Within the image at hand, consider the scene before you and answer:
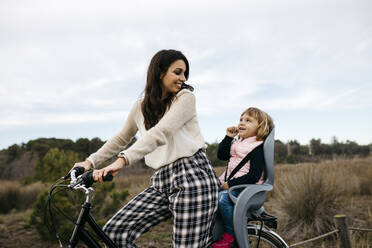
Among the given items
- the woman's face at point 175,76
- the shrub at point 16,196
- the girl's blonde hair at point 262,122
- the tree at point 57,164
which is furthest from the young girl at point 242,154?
the shrub at point 16,196

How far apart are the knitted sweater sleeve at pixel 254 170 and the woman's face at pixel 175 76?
2.43 feet

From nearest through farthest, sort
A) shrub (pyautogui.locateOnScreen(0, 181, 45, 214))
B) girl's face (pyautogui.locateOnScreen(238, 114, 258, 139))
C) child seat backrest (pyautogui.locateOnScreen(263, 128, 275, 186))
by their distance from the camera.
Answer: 1. child seat backrest (pyautogui.locateOnScreen(263, 128, 275, 186))
2. girl's face (pyautogui.locateOnScreen(238, 114, 258, 139))
3. shrub (pyautogui.locateOnScreen(0, 181, 45, 214))

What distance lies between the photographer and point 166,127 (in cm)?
187

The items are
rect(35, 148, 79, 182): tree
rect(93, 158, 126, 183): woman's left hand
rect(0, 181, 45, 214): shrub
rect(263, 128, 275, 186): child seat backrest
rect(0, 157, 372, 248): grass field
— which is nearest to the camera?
rect(93, 158, 126, 183): woman's left hand

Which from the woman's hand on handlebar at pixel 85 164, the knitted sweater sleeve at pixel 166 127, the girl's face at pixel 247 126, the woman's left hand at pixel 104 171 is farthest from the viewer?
the girl's face at pixel 247 126

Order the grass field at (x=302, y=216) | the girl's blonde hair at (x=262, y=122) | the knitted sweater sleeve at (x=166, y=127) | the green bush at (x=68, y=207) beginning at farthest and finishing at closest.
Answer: the grass field at (x=302, y=216), the green bush at (x=68, y=207), the girl's blonde hair at (x=262, y=122), the knitted sweater sleeve at (x=166, y=127)

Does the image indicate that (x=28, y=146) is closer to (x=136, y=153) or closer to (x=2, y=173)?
(x=2, y=173)

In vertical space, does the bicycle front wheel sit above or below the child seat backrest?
below

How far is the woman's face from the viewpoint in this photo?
210 centimetres

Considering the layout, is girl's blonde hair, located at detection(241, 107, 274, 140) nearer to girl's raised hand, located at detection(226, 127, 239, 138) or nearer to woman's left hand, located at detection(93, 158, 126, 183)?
girl's raised hand, located at detection(226, 127, 239, 138)

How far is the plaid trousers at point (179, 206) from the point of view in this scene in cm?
187

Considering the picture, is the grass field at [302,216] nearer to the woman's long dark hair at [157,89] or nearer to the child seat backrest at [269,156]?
the child seat backrest at [269,156]

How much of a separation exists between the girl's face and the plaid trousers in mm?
625

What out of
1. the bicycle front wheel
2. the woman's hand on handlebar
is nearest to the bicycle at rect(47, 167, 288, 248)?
the bicycle front wheel
